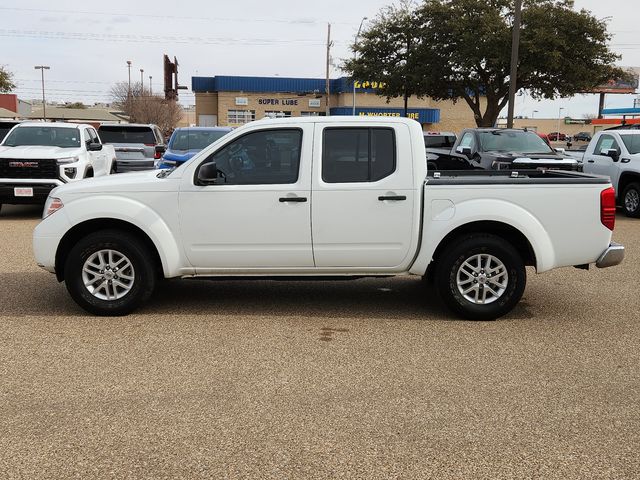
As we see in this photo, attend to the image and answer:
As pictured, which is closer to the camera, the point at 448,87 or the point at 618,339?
the point at 618,339

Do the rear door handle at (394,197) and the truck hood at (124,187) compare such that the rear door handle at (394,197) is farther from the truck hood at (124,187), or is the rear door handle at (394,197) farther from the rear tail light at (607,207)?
the truck hood at (124,187)

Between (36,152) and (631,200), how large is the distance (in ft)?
40.5

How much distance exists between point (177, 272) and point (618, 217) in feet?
38.1

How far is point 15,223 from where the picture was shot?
506 inches

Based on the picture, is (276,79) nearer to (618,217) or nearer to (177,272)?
(618,217)

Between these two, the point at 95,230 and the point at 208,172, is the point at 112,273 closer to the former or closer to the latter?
the point at 95,230

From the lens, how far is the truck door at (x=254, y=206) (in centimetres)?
614

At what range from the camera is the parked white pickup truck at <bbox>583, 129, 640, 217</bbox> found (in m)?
14.3

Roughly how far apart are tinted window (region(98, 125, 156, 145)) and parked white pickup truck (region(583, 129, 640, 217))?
11676mm

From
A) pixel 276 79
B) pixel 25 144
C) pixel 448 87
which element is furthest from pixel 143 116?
pixel 25 144

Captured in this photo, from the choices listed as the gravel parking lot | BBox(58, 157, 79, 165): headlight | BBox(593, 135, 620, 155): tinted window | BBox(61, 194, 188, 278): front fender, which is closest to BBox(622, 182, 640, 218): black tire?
BBox(593, 135, 620, 155): tinted window

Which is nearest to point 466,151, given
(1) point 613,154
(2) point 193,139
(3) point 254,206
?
(1) point 613,154

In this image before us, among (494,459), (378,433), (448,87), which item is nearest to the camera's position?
(494,459)

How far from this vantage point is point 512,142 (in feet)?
47.0
